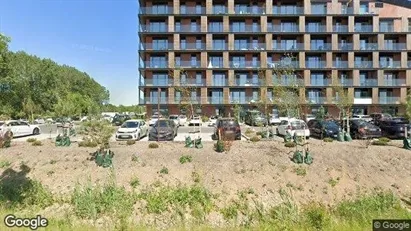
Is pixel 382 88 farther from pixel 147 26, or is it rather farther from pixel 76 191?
pixel 76 191

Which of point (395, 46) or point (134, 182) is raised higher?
point (395, 46)

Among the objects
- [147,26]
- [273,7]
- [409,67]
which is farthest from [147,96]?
[409,67]

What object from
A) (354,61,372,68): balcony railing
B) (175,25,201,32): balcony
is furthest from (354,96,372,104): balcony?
(175,25,201,32): balcony

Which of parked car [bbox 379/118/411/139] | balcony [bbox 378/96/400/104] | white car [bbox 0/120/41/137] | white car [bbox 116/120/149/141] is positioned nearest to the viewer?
white car [bbox 116/120/149/141]

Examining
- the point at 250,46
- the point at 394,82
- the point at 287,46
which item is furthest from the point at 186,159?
the point at 394,82

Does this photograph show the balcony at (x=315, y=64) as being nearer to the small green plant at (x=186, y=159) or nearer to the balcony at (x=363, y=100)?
the balcony at (x=363, y=100)

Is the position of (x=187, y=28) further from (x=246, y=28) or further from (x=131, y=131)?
(x=131, y=131)

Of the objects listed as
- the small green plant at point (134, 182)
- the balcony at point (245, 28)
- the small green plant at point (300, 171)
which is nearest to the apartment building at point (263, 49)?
the balcony at point (245, 28)

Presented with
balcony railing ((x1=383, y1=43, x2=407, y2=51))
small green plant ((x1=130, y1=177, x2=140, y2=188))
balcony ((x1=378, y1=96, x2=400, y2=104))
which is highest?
balcony railing ((x1=383, y1=43, x2=407, y2=51))

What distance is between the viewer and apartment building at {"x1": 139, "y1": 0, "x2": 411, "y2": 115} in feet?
150

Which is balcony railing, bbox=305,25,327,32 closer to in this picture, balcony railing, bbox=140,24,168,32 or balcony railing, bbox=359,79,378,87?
balcony railing, bbox=359,79,378,87

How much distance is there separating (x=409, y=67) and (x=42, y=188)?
177ft

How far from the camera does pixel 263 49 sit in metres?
46.1

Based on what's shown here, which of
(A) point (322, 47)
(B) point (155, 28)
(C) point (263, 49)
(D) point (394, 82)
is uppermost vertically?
(B) point (155, 28)
